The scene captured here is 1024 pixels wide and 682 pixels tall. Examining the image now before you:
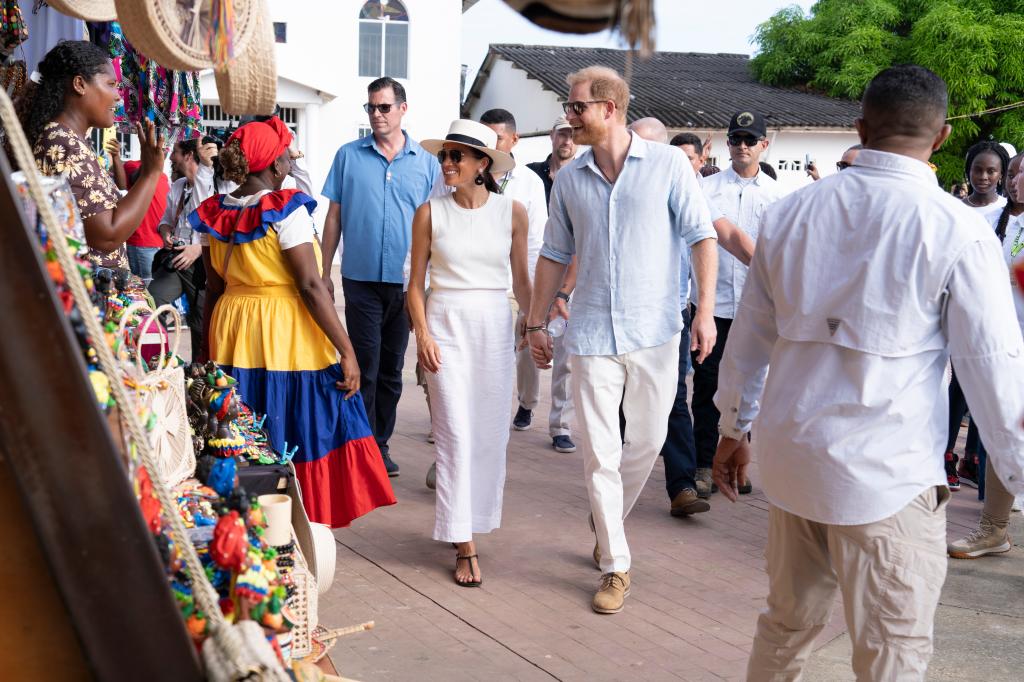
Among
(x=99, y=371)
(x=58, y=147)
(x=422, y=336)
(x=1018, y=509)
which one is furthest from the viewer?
(x=1018, y=509)

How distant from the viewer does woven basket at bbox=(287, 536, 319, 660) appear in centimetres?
302

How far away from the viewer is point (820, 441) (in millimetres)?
3059

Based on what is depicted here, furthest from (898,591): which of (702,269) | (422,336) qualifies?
(422,336)

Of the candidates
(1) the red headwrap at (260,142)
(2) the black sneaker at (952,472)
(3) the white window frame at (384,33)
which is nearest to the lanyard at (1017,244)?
(2) the black sneaker at (952,472)

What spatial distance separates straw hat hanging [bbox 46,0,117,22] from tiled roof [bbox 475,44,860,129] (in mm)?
27778

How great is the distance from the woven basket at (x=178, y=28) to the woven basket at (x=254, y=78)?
0.23 meters

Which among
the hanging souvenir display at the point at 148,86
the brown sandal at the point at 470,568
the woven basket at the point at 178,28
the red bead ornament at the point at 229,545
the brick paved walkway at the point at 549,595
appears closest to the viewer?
the red bead ornament at the point at 229,545

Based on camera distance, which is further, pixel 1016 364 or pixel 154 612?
pixel 1016 364

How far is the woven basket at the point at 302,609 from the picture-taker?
9.92 feet

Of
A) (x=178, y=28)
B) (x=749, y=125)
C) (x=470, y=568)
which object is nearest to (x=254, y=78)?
(x=178, y=28)

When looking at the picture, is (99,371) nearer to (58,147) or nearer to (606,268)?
(58,147)

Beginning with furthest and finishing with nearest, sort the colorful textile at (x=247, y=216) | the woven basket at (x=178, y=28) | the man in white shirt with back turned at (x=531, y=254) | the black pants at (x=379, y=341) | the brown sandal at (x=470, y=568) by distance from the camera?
the man in white shirt with back turned at (x=531, y=254) → the black pants at (x=379, y=341) → the brown sandal at (x=470, y=568) → the colorful textile at (x=247, y=216) → the woven basket at (x=178, y=28)

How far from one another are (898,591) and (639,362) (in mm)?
2285

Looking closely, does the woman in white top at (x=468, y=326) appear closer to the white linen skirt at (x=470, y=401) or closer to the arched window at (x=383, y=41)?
the white linen skirt at (x=470, y=401)
